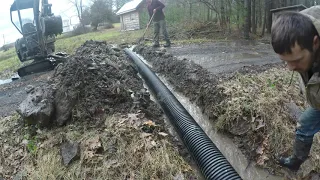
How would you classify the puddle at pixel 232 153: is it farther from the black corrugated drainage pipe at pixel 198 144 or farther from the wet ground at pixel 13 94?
the wet ground at pixel 13 94

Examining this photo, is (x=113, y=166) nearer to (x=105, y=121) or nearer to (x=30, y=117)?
(x=105, y=121)

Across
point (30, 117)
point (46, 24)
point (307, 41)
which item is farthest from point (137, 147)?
point (46, 24)

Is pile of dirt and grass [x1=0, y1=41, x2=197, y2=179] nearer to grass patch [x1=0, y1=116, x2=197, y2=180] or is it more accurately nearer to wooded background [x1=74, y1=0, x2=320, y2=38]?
grass patch [x1=0, y1=116, x2=197, y2=180]

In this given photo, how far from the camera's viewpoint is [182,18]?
51.9 ft

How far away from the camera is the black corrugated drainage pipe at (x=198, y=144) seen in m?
2.57

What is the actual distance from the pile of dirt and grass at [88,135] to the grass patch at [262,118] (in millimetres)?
758

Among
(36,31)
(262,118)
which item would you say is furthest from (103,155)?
(36,31)

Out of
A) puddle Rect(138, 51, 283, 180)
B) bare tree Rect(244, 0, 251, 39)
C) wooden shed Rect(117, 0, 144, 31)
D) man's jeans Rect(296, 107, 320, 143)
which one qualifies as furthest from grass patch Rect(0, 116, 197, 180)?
wooden shed Rect(117, 0, 144, 31)

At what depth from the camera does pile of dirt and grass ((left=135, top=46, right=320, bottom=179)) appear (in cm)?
294

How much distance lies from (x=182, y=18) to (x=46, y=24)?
921 centimetres

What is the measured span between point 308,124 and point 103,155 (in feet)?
6.53

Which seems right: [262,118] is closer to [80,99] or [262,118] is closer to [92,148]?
[92,148]

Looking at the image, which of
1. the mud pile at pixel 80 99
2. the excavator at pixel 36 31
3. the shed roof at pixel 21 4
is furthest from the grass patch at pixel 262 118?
the shed roof at pixel 21 4

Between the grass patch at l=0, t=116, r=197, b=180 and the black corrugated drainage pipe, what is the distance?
193mm
